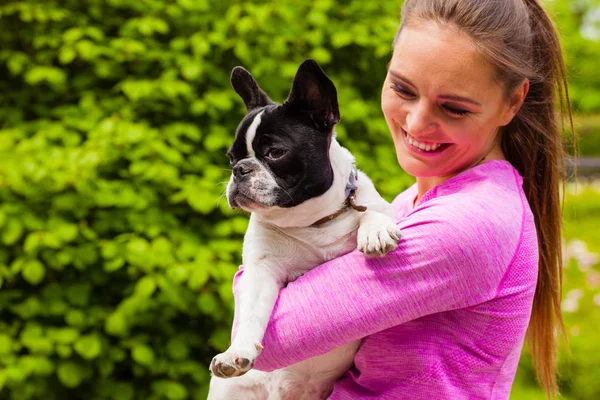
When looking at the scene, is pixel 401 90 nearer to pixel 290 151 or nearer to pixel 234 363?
pixel 290 151

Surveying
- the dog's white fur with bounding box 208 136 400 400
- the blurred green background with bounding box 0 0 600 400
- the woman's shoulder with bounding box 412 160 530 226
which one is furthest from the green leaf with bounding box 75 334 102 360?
the woman's shoulder with bounding box 412 160 530 226

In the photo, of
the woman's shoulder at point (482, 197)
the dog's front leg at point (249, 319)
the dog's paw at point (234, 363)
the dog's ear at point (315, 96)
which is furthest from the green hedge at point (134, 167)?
the woman's shoulder at point (482, 197)

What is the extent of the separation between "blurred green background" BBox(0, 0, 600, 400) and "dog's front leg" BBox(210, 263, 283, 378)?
1.13m

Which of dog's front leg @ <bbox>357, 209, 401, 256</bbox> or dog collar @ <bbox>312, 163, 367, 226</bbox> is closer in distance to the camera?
dog's front leg @ <bbox>357, 209, 401, 256</bbox>

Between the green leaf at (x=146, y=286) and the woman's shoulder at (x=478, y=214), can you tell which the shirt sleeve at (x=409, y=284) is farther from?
the green leaf at (x=146, y=286)

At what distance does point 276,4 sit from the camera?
3475 mm

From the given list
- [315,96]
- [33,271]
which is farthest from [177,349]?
[315,96]

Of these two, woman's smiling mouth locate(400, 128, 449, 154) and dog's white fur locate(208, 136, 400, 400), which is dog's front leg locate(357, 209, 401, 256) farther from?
woman's smiling mouth locate(400, 128, 449, 154)

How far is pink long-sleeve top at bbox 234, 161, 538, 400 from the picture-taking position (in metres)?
1.67

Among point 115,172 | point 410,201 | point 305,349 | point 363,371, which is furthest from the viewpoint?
point 115,172

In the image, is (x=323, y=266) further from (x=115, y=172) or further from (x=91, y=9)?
(x=91, y=9)

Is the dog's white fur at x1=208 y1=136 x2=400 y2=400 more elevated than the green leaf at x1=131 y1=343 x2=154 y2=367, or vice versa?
the dog's white fur at x1=208 y1=136 x2=400 y2=400

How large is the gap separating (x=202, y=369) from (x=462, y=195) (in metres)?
2.07

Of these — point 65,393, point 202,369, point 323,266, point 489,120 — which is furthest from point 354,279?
point 65,393
